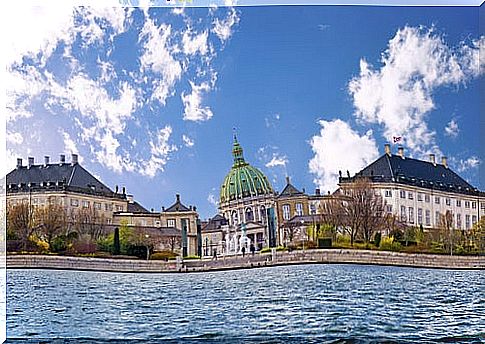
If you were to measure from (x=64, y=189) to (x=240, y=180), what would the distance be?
71.9 inches

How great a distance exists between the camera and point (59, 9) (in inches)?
334

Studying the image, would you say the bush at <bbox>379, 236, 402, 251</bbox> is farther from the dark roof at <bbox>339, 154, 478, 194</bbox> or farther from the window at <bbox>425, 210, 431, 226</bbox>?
the dark roof at <bbox>339, 154, 478, 194</bbox>

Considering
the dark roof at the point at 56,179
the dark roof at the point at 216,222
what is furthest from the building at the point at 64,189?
the dark roof at the point at 216,222

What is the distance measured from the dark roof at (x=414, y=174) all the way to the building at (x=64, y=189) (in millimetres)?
2438

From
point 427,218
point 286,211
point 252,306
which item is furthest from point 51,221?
point 427,218

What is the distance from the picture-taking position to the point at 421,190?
878 centimetres

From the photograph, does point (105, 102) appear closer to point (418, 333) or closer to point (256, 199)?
point (256, 199)

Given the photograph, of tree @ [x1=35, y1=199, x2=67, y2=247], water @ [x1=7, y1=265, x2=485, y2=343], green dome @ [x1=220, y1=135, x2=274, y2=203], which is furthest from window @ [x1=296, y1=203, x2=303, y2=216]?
tree @ [x1=35, y1=199, x2=67, y2=247]

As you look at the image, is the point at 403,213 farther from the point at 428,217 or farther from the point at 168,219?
the point at 168,219

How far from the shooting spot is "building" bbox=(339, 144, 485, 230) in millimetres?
8625

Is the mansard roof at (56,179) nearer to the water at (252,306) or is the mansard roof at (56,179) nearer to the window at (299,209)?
the water at (252,306)

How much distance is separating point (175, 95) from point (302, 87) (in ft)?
4.33

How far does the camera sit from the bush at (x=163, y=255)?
867cm

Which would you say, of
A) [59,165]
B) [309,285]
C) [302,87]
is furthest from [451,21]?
[59,165]
